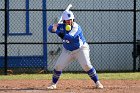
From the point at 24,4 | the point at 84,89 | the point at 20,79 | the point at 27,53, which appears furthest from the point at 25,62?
the point at 84,89

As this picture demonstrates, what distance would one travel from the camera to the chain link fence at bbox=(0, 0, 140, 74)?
1567 centimetres

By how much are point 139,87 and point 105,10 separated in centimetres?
420

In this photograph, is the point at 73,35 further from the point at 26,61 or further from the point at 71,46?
the point at 26,61

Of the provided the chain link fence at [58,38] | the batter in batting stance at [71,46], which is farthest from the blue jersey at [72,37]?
the chain link fence at [58,38]

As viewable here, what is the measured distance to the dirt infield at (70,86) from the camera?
34.4ft

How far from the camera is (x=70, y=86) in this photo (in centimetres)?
1134

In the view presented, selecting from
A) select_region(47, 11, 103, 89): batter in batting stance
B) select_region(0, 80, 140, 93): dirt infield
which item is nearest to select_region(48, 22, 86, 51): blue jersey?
select_region(47, 11, 103, 89): batter in batting stance

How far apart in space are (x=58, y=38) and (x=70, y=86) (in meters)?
4.68

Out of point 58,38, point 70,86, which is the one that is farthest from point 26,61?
point 70,86

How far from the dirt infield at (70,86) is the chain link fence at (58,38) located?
3194 mm

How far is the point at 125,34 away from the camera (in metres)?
16.1

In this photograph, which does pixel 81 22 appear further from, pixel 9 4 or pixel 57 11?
pixel 9 4

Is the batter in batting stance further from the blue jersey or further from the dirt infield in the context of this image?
the dirt infield

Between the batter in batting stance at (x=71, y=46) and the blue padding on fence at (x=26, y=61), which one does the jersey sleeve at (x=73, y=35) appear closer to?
the batter in batting stance at (x=71, y=46)
